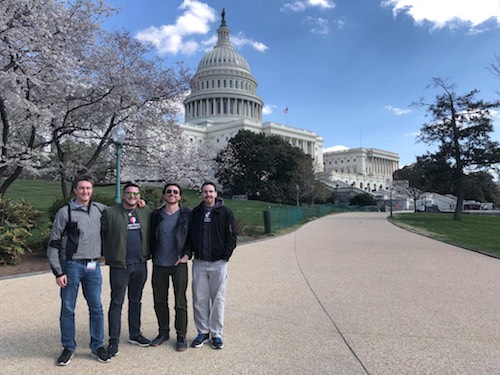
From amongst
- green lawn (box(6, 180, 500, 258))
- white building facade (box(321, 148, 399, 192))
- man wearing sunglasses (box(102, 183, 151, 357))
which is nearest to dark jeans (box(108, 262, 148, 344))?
man wearing sunglasses (box(102, 183, 151, 357))

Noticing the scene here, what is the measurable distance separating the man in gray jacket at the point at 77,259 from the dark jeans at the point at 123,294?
145mm

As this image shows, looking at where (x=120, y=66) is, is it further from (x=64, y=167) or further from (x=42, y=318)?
(x=42, y=318)

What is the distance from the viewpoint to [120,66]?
15.0 m

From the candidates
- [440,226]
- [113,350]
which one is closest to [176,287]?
[113,350]

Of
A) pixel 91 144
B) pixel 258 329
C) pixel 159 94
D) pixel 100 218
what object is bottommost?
pixel 258 329

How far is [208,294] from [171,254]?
68 centimetres

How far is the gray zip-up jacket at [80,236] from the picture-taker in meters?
3.95

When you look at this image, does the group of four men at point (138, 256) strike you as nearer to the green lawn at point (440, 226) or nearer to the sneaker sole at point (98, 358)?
the sneaker sole at point (98, 358)

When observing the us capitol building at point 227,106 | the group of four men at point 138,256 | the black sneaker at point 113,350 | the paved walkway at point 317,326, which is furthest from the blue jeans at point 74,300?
the us capitol building at point 227,106

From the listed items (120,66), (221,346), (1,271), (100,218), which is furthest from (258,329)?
(120,66)

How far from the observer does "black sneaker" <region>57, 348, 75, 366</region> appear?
4008mm

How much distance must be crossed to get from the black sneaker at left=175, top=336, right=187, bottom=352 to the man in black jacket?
0.14m

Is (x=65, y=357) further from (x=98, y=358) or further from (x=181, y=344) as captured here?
(x=181, y=344)

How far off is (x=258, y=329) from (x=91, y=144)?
14686 mm
